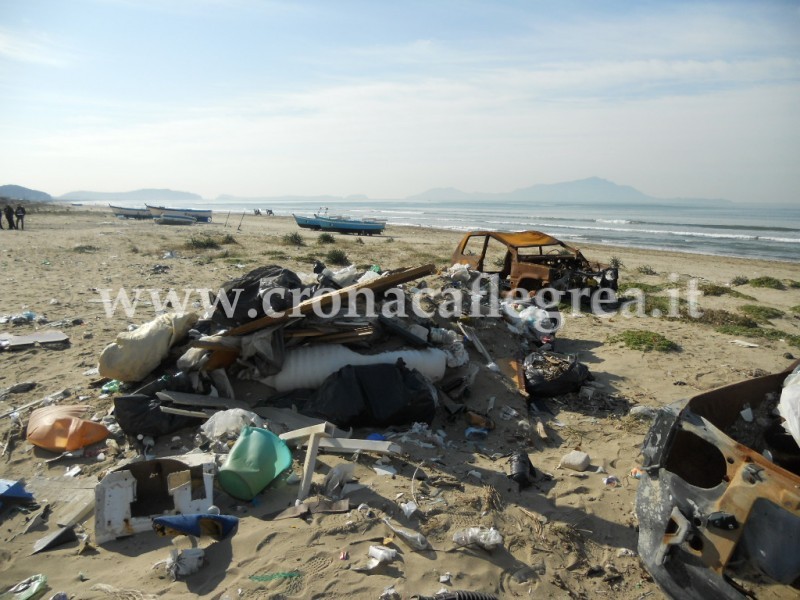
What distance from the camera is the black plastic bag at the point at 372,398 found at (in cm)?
434

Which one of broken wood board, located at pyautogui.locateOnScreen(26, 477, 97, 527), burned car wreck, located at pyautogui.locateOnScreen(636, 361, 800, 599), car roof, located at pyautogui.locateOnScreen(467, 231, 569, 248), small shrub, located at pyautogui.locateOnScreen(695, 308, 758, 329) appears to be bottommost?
broken wood board, located at pyautogui.locateOnScreen(26, 477, 97, 527)

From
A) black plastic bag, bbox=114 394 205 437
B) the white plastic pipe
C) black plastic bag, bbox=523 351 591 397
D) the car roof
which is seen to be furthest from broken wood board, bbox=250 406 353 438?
the car roof

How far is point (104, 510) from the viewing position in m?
3.02

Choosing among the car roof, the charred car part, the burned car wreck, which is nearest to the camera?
the burned car wreck

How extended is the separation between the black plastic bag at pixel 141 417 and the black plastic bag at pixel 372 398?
1177mm

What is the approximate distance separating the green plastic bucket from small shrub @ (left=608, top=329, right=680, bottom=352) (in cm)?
556

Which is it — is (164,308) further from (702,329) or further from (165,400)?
(702,329)

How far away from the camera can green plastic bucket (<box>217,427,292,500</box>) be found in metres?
3.30

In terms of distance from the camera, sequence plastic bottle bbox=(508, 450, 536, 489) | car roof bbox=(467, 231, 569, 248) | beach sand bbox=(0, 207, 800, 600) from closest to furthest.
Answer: beach sand bbox=(0, 207, 800, 600), plastic bottle bbox=(508, 450, 536, 489), car roof bbox=(467, 231, 569, 248)

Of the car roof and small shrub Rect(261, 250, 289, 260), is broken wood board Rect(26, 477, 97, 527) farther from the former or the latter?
small shrub Rect(261, 250, 289, 260)

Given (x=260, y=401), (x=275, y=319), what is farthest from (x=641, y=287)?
(x=260, y=401)

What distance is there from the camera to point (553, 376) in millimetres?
5418

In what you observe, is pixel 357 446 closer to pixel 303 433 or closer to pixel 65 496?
pixel 303 433

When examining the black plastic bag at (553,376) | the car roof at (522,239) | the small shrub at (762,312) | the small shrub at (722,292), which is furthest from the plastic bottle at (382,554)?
the small shrub at (722,292)
